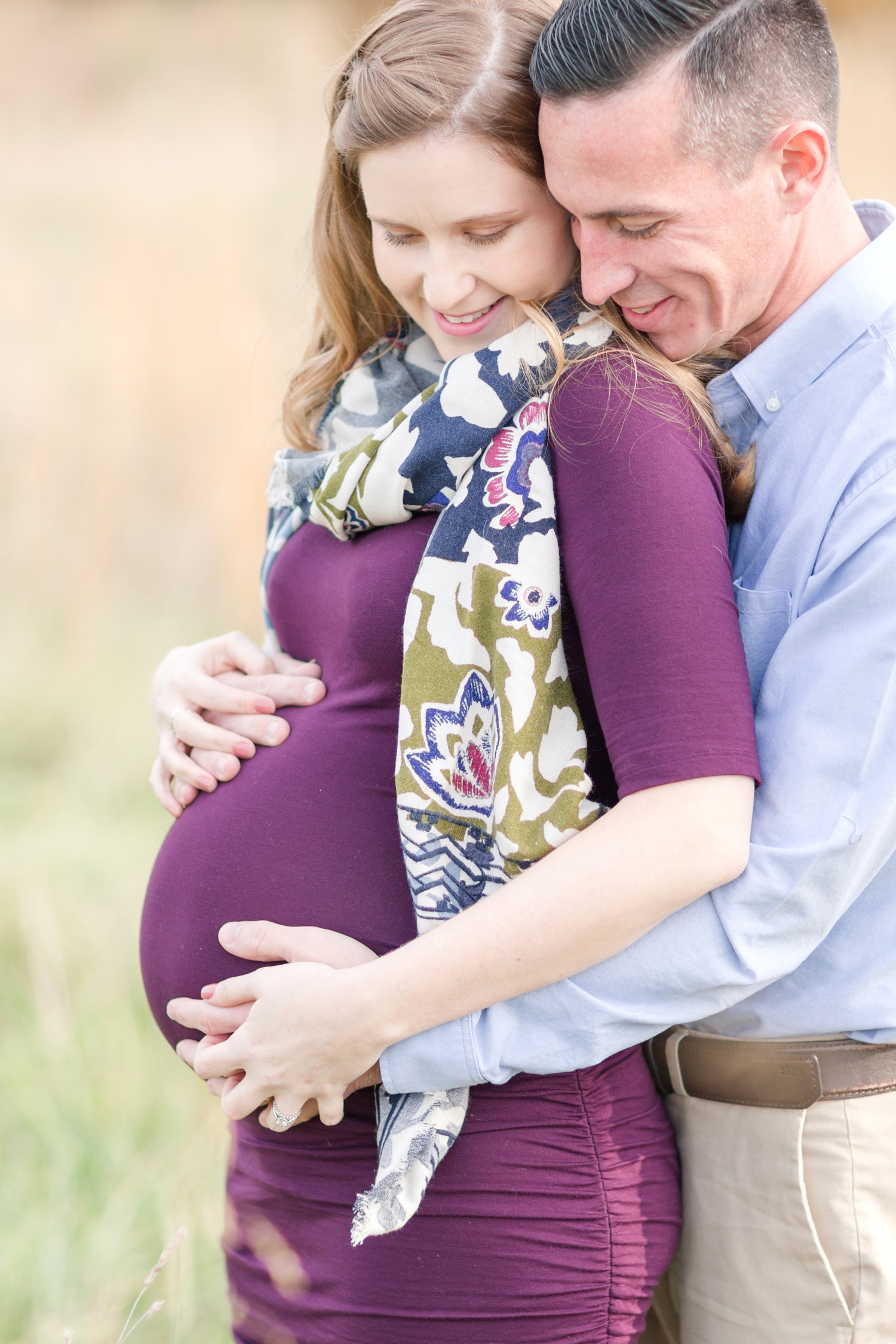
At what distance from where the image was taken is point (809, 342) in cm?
147

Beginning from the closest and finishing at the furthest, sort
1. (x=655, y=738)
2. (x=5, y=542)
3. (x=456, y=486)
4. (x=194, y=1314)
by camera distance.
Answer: (x=655, y=738)
(x=456, y=486)
(x=194, y=1314)
(x=5, y=542)

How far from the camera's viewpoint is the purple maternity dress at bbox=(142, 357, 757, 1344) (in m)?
1.27

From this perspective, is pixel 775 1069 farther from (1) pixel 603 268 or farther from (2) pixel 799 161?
(2) pixel 799 161

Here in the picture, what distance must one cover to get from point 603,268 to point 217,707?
912 mm

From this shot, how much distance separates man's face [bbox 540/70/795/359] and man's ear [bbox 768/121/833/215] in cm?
1

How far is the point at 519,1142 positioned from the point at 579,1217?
0.12 meters

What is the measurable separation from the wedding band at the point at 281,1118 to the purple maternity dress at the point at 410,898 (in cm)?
10

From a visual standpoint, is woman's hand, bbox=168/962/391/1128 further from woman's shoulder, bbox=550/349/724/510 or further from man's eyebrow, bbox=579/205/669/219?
man's eyebrow, bbox=579/205/669/219

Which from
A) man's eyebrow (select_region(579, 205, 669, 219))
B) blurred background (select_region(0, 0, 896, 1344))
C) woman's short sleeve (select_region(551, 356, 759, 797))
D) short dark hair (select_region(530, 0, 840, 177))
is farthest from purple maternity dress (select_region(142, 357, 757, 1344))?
blurred background (select_region(0, 0, 896, 1344))

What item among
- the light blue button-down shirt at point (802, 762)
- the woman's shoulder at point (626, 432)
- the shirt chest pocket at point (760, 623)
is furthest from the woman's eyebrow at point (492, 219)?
the shirt chest pocket at point (760, 623)

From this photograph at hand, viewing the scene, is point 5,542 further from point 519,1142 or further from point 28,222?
point 519,1142

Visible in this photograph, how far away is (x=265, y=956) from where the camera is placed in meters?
1.51

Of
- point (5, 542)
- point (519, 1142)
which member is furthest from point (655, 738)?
point (5, 542)

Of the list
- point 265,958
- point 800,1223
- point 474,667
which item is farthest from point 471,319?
point 800,1223
